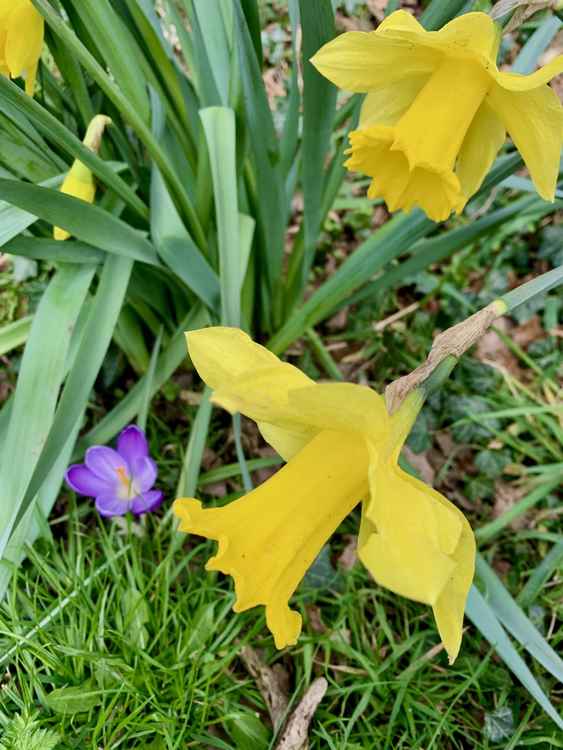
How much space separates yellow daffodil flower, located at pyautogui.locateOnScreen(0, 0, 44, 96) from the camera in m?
0.96

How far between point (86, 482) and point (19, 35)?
795 millimetres

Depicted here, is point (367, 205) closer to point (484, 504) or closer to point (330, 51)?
point (484, 504)

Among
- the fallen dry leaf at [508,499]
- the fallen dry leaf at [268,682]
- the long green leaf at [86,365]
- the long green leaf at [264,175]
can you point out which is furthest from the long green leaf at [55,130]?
the fallen dry leaf at [508,499]

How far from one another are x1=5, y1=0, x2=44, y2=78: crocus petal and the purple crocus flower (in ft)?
2.22

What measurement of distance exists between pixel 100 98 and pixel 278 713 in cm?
120

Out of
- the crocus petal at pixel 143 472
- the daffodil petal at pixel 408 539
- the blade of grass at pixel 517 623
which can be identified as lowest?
the blade of grass at pixel 517 623

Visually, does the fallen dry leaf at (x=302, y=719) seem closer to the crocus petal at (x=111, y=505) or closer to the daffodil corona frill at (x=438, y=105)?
the crocus petal at (x=111, y=505)

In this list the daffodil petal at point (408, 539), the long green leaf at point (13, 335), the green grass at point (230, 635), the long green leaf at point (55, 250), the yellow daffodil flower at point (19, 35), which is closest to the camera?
the daffodil petal at point (408, 539)

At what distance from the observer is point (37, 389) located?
3.92 feet

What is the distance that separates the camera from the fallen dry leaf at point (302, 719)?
4.14ft

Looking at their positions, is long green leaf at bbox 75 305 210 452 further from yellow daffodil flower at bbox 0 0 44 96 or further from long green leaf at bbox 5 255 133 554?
yellow daffodil flower at bbox 0 0 44 96

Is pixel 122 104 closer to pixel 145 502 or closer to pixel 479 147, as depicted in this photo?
pixel 479 147

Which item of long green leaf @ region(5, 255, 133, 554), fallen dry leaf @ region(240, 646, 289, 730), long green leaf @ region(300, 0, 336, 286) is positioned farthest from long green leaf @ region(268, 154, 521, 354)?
fallen dry leaf @ region(240, 646, 289, 730)

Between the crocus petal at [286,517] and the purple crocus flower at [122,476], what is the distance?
0.64m
